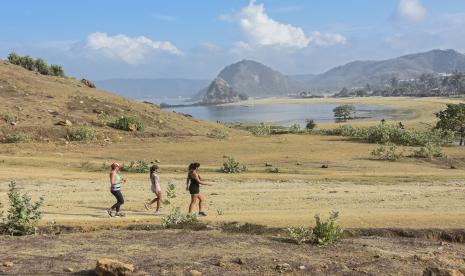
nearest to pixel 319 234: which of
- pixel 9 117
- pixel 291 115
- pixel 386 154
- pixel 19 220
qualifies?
pixel 19 220

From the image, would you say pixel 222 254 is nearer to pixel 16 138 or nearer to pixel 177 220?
pixel 177 220

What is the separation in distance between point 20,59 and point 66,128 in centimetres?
2922

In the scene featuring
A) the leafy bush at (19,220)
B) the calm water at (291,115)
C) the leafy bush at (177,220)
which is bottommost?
the leafy bush at (177,220)

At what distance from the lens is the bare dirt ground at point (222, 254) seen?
28.6 ft

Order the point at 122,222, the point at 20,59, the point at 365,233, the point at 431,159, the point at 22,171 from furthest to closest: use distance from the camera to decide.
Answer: the point at 20,59
the point at 431,159
the point at 22,171
the point at 122,222
the point at 365,233

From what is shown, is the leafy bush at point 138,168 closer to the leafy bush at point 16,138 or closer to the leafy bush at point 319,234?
the leafy bush at point 16,138

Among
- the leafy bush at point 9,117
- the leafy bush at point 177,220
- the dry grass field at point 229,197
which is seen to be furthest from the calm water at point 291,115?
the leafy bush at point 177,220

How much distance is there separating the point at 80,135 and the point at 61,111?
7129 millimetres

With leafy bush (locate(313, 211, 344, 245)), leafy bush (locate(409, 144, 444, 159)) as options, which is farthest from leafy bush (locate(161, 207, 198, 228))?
leafy bush (locate(409, 144, 444, 159))

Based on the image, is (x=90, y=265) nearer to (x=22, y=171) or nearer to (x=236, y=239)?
(x=236, y=239)

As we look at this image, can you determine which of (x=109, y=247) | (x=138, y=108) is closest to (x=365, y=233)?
(x=109, y=247)

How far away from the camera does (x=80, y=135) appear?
33031mm

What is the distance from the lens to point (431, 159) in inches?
1113

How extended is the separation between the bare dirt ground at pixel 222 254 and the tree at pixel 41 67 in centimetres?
5053
